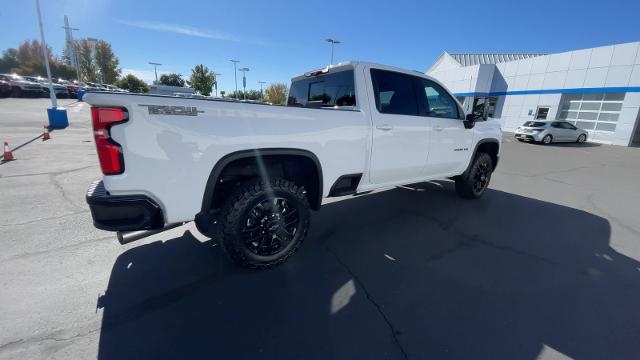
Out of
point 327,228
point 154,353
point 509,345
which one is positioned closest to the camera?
point 154,353

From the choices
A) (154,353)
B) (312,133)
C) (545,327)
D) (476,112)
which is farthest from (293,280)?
(476,112)

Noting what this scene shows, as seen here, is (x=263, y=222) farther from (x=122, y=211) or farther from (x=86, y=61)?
(x=86, y=61)

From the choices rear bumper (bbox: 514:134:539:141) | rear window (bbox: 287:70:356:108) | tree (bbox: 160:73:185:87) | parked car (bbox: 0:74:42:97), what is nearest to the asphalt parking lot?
rear window (bbox: 287:70:356:108)

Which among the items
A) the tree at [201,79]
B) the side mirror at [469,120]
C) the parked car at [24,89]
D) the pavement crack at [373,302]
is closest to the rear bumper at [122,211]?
the pavement crack at [373,302]

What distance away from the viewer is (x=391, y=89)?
3518 millimetres

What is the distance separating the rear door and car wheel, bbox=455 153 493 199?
512 millimetres

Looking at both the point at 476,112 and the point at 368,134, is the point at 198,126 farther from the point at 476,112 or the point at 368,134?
the point at 476,112

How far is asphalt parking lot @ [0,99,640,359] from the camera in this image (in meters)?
1.97

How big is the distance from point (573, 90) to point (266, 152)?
2677 cm

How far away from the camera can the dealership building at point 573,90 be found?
1778 cm

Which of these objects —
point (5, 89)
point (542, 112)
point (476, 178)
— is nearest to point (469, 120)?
point (476, 178)

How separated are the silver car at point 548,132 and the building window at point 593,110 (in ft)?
8.85

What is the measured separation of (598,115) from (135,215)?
2742 centimetres

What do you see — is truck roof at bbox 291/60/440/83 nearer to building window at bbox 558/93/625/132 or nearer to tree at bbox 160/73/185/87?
building window at bbox 558/93/625/132
